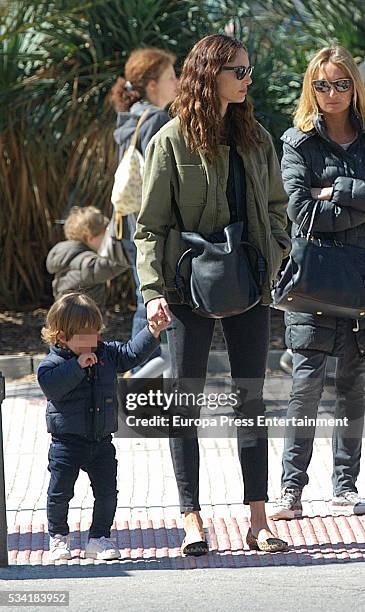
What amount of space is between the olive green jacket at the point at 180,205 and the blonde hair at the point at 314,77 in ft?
1.66

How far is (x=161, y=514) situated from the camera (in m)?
5.50

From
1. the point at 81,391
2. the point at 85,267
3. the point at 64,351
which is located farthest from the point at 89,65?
the point at 81,391

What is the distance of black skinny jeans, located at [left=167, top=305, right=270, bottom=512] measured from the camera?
Answer: 4875 millimetres

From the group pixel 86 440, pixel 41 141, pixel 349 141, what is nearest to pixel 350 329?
pixel 349 141

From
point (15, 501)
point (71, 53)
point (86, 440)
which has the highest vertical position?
point (71, 53)

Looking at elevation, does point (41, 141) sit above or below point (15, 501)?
above

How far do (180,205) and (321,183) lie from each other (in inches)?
30.7

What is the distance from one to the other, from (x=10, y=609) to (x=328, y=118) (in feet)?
8.23

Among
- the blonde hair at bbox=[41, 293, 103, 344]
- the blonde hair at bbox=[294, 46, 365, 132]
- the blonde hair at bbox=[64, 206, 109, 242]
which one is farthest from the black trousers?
the blonde hair at bbox=[64, 206, 109, 242]

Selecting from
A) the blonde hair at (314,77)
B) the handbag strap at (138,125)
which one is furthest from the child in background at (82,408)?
the handbag strap at (138,125)

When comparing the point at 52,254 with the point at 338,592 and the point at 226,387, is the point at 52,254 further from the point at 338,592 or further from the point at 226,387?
the point at 338,592

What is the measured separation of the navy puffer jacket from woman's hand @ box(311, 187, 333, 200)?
999 mm

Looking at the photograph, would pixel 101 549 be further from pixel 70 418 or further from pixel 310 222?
pixel 310 222

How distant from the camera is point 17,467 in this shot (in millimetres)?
6273
